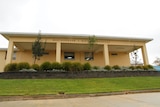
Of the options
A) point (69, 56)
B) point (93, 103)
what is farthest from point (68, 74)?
point (69, 56)

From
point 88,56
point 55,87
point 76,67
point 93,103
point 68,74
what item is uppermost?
point 88,56

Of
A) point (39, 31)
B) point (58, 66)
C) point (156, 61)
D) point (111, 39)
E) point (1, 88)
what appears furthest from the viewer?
point (156, 61)

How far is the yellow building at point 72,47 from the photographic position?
17.3 m

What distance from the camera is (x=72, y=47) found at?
68.8 ft

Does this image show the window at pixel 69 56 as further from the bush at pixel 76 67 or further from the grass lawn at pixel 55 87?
the grass lawn at pixel 55 87

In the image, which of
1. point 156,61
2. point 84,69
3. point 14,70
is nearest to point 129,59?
point 84,69

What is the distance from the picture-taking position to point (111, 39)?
18938 millimetres

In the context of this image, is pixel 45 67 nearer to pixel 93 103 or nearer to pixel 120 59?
pixel 93 103

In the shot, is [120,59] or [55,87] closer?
[55,87]

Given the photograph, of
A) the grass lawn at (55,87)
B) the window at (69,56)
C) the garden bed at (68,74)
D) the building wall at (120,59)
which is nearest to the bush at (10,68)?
the garden bed at (68,74)

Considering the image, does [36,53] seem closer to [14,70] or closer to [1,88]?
[14,70]

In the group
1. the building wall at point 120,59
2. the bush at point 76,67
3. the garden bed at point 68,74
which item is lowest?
the garden bed at point 68,74

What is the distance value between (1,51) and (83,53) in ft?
44.1

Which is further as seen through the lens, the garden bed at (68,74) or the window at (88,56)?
the window at (88,56)
